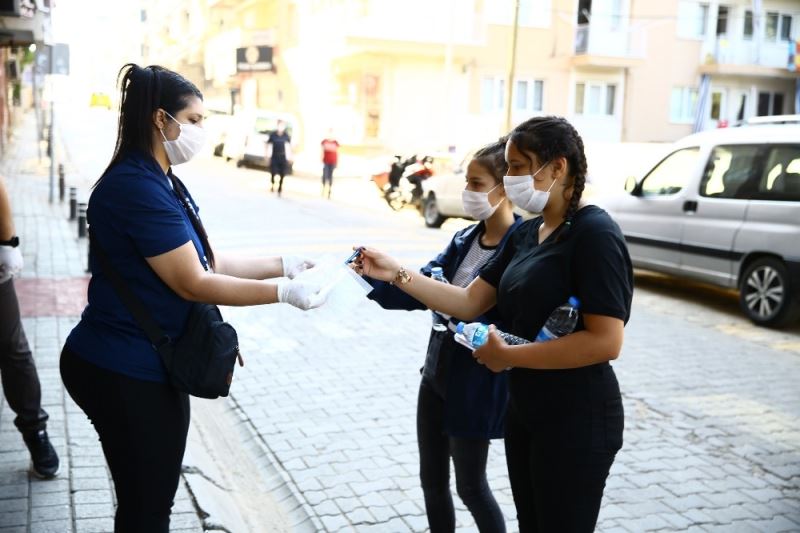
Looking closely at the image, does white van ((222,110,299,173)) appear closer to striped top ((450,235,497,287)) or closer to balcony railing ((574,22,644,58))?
balcony railing ((574,22,644,58))

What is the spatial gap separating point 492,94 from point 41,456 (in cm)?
2758

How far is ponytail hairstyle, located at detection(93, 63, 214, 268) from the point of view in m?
2.58

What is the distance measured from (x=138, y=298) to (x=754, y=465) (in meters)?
4.19

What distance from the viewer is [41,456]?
4.02 meters

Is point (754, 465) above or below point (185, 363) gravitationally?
below

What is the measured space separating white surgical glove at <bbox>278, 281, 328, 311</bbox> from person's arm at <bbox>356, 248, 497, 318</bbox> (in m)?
0.41

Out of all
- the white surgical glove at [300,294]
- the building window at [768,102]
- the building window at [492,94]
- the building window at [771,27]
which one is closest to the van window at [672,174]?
the white surgical glove at [300,294]

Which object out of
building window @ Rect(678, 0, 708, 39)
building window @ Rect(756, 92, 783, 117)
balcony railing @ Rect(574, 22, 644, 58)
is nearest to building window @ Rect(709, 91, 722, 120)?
building window @ Rect(756, 92, 783, 117)

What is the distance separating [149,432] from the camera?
99.2 inches

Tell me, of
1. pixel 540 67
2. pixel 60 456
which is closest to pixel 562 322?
pixel 60 456

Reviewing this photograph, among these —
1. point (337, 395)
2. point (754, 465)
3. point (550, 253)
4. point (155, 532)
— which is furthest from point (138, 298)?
point (754, 465)

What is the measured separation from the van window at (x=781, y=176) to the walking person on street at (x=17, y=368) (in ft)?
25.4

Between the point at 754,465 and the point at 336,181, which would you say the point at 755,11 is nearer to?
the point at 336,181

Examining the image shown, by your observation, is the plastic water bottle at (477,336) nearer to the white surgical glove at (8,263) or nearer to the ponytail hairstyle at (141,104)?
the ponytail hairstyle at (141,104)
